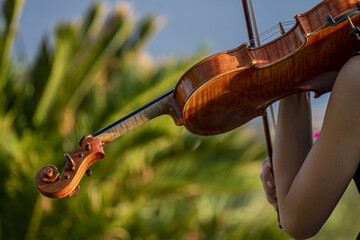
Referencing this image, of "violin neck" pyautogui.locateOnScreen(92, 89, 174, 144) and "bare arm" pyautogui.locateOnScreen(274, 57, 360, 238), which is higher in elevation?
"violin neck" pyautogui.locateOnScreen(92, 89, 174, 144)

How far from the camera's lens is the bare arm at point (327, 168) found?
1.34 metres

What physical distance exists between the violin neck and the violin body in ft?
0.16

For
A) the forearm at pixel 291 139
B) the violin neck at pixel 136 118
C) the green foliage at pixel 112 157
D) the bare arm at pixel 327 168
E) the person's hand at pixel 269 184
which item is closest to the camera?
the bare arm at pixel 327 168

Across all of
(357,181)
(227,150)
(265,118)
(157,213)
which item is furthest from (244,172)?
(357,181)

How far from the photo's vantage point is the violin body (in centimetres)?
163

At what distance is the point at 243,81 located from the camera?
5.66 feet

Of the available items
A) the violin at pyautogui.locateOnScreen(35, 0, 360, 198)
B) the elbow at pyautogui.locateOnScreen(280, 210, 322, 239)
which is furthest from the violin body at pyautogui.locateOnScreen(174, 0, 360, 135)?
the elbow at pyautogui.locateOnScreen(280, 210, 322, 239)

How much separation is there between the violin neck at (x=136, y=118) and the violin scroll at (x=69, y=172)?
1.3 inches

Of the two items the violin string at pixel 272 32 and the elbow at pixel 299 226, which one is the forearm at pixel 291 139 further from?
the violin string at pixel 272 32

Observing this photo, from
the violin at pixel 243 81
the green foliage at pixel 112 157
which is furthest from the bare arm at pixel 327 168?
the green foliage at pixel 112 157

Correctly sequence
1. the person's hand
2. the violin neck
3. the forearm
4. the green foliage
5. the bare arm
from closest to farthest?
1. the bare arm
2. the forearm
3. the violin neck
4. the person's hand
5. the green foliage

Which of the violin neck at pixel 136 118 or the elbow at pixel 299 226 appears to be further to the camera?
the violin neck at pixel 136 118

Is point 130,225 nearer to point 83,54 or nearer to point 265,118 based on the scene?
point 83,54

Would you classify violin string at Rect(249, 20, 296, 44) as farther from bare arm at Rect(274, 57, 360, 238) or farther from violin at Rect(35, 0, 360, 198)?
bare arm at Rect(274, 57, 360, 238)
